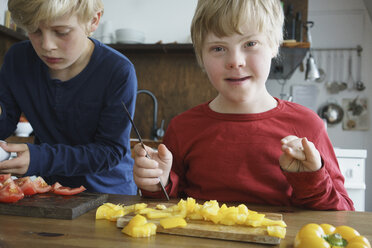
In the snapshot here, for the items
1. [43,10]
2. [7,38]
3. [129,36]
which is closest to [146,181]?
[43,10]

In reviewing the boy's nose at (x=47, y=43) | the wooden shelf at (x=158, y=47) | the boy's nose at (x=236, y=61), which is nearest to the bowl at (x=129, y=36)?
the wooden shelf at (x=158, y=47)

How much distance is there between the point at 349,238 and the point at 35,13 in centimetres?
97

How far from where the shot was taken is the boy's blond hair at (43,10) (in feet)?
3.26

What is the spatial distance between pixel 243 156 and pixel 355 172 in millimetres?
2073

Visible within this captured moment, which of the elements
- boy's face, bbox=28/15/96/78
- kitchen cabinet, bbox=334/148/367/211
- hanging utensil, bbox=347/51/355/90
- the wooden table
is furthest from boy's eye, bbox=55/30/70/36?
hanging utensil, bbox=347/51/355/90

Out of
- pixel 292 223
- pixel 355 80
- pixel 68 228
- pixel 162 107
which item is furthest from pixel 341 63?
pixel 68 228

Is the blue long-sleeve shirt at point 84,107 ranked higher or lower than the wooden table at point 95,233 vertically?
higher

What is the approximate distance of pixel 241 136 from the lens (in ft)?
3.52

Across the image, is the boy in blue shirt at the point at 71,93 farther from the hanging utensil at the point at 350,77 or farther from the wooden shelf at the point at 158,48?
the hanging utensil at the point at 350,77

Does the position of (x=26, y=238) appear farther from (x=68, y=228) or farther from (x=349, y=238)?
(x=349, y=238)

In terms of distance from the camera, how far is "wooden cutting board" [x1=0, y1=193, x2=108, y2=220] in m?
0.75

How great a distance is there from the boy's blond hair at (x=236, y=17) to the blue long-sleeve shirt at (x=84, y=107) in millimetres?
330

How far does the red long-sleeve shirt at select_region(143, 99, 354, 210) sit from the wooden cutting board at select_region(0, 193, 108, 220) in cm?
20

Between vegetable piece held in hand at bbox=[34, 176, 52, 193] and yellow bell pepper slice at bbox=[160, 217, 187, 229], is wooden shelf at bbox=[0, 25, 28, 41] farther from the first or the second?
yellow bell pepper slice at bbox=[160, 217, 187, 229]
